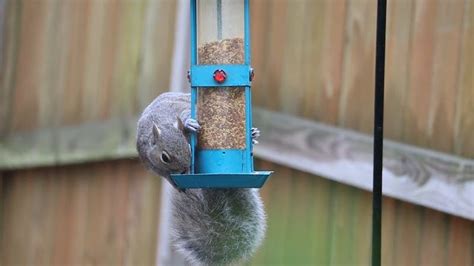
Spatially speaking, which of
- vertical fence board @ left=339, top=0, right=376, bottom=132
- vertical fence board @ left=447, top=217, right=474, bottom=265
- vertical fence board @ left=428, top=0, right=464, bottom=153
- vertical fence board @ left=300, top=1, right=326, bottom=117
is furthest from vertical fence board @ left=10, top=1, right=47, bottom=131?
vertical fence board @ left=447, top=217, right=474, bottom=265

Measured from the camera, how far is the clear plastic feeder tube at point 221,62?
194cm

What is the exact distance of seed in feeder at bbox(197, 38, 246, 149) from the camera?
1.94 meters

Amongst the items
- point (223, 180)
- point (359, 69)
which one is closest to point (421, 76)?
point (359, 69)

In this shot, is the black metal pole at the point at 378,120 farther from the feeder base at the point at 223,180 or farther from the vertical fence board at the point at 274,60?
the vertical fence board at the point at 274,60

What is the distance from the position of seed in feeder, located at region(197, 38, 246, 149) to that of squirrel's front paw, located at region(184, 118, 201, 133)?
0.01 meters

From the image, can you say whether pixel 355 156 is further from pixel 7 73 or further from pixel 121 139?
pixel 7 73

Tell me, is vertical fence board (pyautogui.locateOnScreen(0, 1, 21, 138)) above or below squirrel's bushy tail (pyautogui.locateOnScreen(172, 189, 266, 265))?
above

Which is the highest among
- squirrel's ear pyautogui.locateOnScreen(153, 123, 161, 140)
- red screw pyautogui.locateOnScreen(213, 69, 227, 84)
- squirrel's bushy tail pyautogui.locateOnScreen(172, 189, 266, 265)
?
red screw pyautogui.locateOnScreen(213, 69, 227, 84)

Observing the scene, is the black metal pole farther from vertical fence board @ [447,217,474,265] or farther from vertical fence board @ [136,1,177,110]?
vertical fence board @ [136,1,177,110]

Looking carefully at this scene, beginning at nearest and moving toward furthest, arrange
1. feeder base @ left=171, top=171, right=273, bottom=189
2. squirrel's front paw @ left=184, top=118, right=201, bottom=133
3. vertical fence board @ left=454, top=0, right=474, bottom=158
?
1. feeder base @ left=171, top=171, right=273, bottom=189
2. squirrel's front paw @ left=184, top=118, right=201, bottom=133
3. vertical fence board @ left=454, top=0, right=474, bottom=158

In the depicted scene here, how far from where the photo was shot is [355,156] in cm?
276

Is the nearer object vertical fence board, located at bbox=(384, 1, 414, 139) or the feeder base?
the feeder base

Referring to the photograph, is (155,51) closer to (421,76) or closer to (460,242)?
(421,76)

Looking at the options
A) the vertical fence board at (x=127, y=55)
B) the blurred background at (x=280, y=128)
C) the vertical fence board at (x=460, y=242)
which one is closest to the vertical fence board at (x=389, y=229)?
the blurred background at (x=280, y=128)
